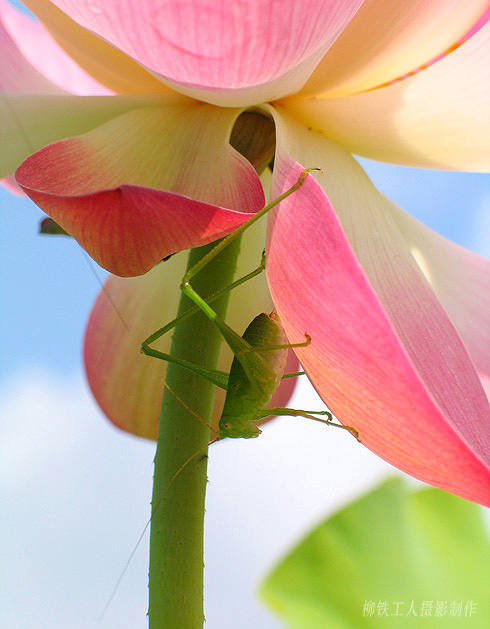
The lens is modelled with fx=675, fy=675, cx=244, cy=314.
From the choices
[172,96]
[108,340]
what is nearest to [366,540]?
[108,340]

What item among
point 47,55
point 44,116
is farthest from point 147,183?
point 47,55

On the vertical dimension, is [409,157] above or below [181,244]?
above

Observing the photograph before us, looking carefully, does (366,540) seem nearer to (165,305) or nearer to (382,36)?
(165,305)

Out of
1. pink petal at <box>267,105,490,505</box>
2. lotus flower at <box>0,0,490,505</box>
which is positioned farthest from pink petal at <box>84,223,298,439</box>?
pink petal at <box>267,105,490,505</box>

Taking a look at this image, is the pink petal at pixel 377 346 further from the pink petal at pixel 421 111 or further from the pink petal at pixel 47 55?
the pink petal at pixel 47 55

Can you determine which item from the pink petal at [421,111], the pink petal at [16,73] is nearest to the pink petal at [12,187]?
the pink petal at [16,73]

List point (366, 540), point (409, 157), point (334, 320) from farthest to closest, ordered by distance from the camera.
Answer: point (366, 540), point (409, 157), point (334, 320)
